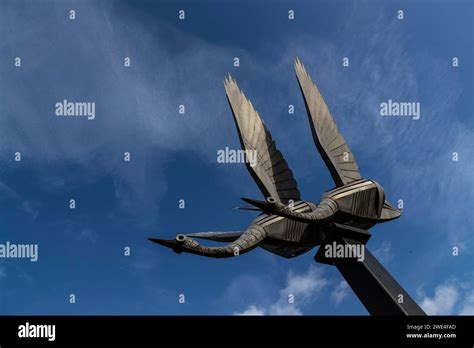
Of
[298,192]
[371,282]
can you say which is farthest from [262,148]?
[371,282]

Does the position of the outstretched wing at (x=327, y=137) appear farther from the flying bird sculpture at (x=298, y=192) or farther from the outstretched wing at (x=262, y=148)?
the outstretched wing at (x=262, y=148)

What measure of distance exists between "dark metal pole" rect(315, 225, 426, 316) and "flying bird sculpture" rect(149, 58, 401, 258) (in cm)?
57

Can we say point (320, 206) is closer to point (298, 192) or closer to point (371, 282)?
point (298, 192)

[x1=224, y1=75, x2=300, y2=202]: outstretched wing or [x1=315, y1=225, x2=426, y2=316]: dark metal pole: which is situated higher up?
[x1=224, y1=75, x2=300, y2=202]: outstretched wing

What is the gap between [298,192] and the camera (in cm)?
2103

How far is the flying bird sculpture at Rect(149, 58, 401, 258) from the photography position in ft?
64.0

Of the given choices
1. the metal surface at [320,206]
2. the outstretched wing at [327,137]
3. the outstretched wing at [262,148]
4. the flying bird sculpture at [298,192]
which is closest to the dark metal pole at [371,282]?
the metal surface at [320,206]

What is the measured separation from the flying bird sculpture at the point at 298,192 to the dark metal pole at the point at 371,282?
57 centimetres

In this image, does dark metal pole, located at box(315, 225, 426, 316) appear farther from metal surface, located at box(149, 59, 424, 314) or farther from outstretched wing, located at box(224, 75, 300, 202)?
outstretched wing, located at box(224, 75, 300, 202)

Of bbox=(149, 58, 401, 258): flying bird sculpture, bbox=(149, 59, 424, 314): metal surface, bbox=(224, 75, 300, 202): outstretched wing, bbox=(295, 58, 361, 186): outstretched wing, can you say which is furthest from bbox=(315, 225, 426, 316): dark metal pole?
bbox=(224, 75, 300, 202): outstretched wing
